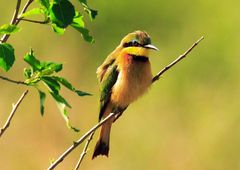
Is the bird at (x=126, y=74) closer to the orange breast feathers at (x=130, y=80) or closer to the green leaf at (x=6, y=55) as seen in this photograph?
the orange breast feathers at (x=130, y=80)

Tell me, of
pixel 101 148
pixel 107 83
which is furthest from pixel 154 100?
pixel 107 83

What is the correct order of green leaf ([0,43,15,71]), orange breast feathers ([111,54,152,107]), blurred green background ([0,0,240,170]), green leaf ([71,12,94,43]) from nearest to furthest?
green leaf ([0,43,15,71])
green leaf ([71,12,94,43])
orange breast feathers ([111,54,152,107])
blurred green background ([0,0,240,170])

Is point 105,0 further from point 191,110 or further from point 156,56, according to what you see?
point 191,110

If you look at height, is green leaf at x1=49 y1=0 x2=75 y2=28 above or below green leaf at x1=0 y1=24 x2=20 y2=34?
above

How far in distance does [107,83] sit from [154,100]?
261 cm

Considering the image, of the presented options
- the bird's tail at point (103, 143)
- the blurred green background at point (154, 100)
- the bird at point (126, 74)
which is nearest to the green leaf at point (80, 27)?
the bird at point (126, 74)

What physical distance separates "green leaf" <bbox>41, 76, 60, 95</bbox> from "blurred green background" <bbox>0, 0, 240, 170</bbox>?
3446 mm

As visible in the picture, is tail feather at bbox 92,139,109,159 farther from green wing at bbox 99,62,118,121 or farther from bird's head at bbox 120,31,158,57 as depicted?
bird's head at bbox 120,31,158,57

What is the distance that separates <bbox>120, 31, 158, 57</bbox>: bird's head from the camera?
286cm

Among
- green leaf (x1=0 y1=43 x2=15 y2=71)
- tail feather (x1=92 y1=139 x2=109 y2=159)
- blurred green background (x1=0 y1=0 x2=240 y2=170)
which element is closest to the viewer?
green leaf (x1=0 y1=43 x2=15 y2=71)

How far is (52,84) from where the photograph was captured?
56.0 inches

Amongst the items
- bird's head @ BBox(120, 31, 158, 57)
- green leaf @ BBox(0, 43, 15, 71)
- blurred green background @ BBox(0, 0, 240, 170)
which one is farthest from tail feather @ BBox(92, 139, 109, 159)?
blurred green background @ BBox(0, 0, 240, 170)

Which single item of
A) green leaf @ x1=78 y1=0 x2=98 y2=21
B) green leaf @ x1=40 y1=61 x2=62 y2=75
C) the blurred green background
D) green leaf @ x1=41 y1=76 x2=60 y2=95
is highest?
green leaf @ x1=78 y1=0 x2=98 y2=21

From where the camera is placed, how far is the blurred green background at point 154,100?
510 centimetres
